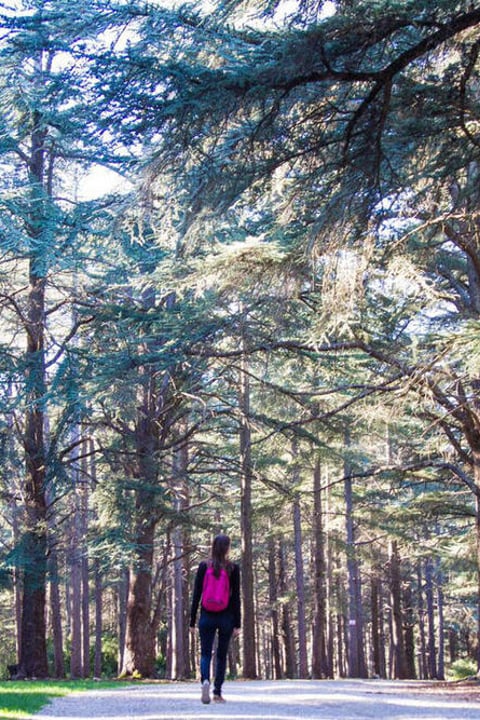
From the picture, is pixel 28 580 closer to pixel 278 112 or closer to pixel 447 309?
pixel 447 309

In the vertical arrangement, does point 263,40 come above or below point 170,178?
above

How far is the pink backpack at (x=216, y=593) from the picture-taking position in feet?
23.1

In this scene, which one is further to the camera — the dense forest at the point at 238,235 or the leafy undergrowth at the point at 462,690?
the leafy undergrowth at the point at 462,690

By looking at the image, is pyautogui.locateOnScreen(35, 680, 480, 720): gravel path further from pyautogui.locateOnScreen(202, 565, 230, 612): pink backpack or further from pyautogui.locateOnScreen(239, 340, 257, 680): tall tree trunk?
pyautogui.locateOnScreen(239, 340, 257, 680): tall tree trunk

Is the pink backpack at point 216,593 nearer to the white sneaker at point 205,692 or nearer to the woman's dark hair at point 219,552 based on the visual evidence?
the woman's dark hair at point 219,552

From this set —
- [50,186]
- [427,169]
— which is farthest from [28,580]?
[427,169]

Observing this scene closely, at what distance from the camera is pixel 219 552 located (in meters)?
7.07

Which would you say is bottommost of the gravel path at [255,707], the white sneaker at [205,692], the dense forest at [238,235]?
the gravel path at [255,707]

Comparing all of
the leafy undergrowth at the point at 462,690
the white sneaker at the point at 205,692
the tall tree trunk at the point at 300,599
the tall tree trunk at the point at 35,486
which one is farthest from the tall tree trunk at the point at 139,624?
the tall tree trunk at the point at 300,599

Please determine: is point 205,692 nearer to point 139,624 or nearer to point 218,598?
point 218,598

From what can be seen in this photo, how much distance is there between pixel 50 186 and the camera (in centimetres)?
1708

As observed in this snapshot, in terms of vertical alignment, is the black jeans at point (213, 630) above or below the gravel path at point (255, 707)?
above

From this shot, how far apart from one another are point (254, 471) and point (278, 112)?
39.3ft

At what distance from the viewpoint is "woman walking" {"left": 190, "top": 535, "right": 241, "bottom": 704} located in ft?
23.1
